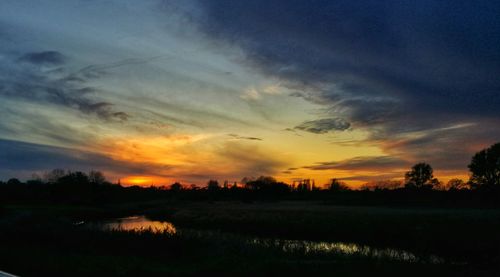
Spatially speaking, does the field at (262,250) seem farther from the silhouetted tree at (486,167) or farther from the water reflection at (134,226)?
the silhouetted tree at (486,167)

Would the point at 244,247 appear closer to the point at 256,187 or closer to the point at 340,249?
the point at 340,249

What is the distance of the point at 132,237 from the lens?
84.0ft

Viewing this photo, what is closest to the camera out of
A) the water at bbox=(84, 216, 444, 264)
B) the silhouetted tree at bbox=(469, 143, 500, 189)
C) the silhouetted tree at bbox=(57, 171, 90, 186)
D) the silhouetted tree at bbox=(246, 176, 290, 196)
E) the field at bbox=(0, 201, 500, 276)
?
the field at bbox=(0, 201, 500, 276)

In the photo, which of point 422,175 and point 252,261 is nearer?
point 252,261

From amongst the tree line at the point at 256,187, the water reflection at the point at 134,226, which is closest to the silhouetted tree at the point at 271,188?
the tree line at the point at 256,187

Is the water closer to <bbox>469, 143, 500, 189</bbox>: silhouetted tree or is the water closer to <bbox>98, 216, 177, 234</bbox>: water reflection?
<bbox>98, 216, 177, 234</bbox>: water reflection

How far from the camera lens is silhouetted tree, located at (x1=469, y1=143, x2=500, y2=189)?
9656 centimetres

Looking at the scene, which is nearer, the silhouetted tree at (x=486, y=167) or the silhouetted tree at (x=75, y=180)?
the silhouetted tree at (x=486, y=167)

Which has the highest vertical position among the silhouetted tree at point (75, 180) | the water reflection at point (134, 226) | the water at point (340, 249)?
the silhouetted tree at point (75, 180)

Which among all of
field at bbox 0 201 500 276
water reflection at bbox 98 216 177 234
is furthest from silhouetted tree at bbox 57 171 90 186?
field at bbox 0 201 500 276

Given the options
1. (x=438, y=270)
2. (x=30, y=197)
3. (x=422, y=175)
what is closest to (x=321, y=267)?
(x=438, y=270)

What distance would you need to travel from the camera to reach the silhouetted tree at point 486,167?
9656cm

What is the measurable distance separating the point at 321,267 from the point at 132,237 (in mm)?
12383

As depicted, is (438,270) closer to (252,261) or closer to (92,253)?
(252,261)
